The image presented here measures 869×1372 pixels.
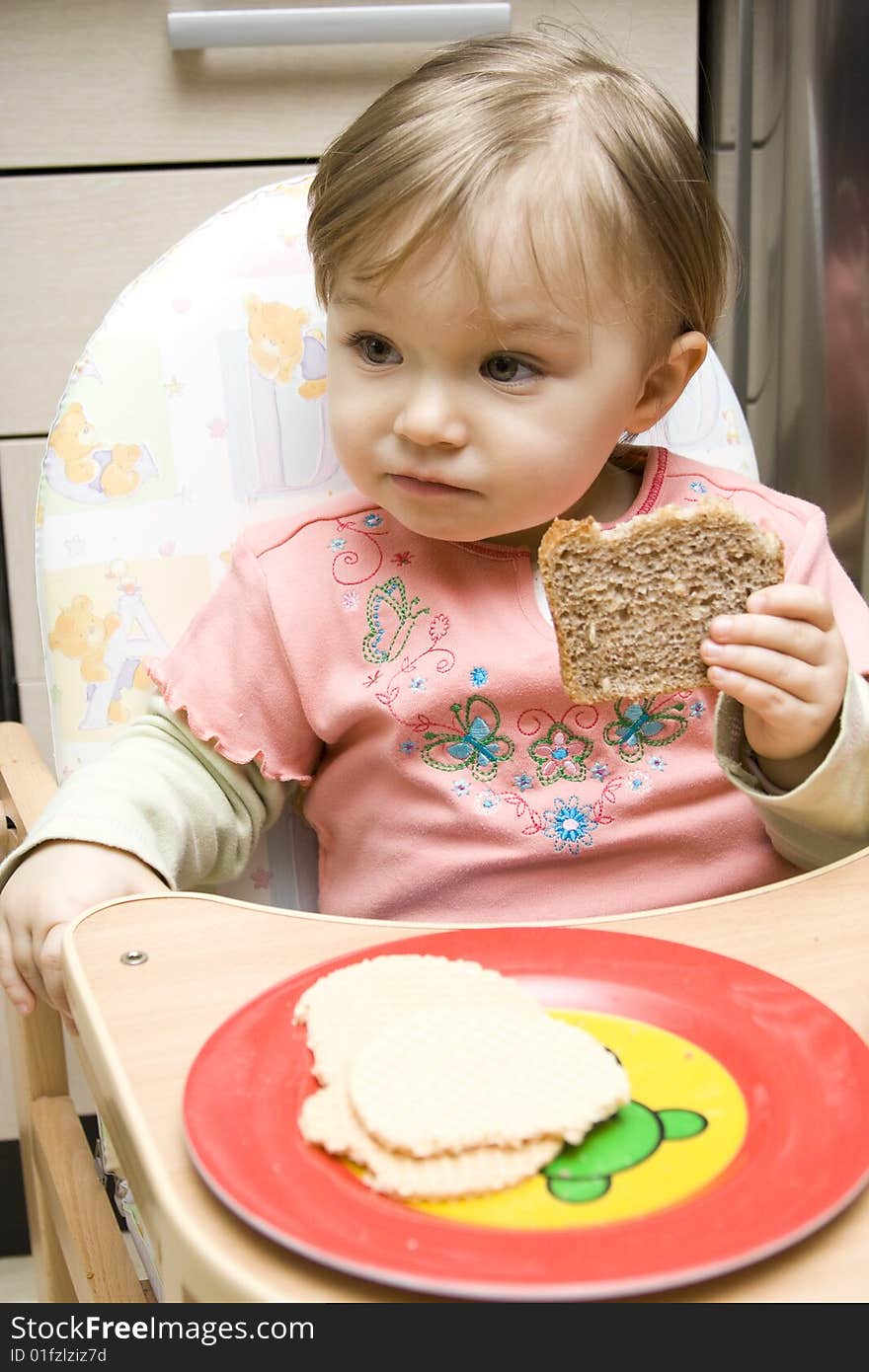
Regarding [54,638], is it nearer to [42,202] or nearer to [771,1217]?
[42,202]

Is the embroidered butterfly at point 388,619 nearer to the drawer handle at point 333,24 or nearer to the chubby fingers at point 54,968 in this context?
the chubby fingers at point 54,968

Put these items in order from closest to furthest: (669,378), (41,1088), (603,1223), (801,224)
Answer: (603,1223), (669,378), (41,1088), (801,224)

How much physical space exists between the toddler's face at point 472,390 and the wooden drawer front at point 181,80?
1.69 ft

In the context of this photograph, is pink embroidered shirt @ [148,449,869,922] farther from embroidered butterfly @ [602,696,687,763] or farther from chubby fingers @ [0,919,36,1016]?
chubby fingers @ [0,919,36,1016]

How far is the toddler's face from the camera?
2.37 ft

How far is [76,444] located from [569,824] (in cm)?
41

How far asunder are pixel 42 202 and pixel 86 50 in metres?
Answer: 0.13

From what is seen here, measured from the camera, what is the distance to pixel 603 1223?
40 centimetres

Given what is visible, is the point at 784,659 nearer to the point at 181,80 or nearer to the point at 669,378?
the point at 669,378

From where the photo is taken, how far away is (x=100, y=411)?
36.2 inches

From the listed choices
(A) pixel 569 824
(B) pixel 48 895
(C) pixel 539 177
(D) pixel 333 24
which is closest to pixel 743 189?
(D) pixel 333 24

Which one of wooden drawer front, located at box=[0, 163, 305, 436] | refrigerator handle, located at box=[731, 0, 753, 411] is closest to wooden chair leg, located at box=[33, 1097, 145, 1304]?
wooden drawer front, located at box=[0, 163, 305, 436]

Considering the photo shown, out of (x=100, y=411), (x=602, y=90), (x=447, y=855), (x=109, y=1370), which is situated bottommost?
(x=447, y=855)

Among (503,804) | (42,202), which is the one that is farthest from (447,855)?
(42,202)
